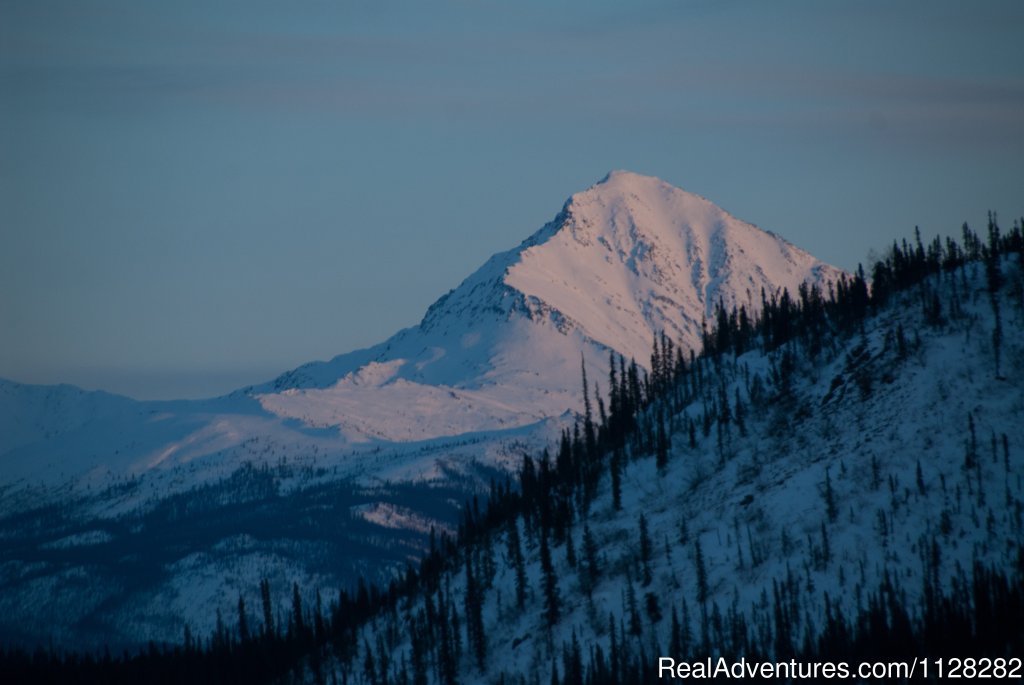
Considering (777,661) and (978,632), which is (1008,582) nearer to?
(978,632)

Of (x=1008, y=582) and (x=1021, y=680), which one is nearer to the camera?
(x=1021, y=680)

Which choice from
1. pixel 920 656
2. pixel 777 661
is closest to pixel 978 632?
pixel 920 656

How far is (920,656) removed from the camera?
190 metres

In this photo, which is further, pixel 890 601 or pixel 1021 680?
pixel 890 601

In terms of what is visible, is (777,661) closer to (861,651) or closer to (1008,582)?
(861,651)

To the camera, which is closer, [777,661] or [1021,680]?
[1021,680]

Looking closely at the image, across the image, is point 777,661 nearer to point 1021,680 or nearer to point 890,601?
point 890,601

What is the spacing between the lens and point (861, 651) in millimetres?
193625

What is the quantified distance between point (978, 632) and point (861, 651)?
12712 mm

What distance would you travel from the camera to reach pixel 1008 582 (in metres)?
199

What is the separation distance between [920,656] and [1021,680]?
36.6 ft

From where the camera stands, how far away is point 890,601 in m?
197

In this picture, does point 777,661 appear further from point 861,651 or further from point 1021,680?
point 1021,680

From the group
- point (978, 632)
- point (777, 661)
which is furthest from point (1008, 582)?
point (777, 661)
